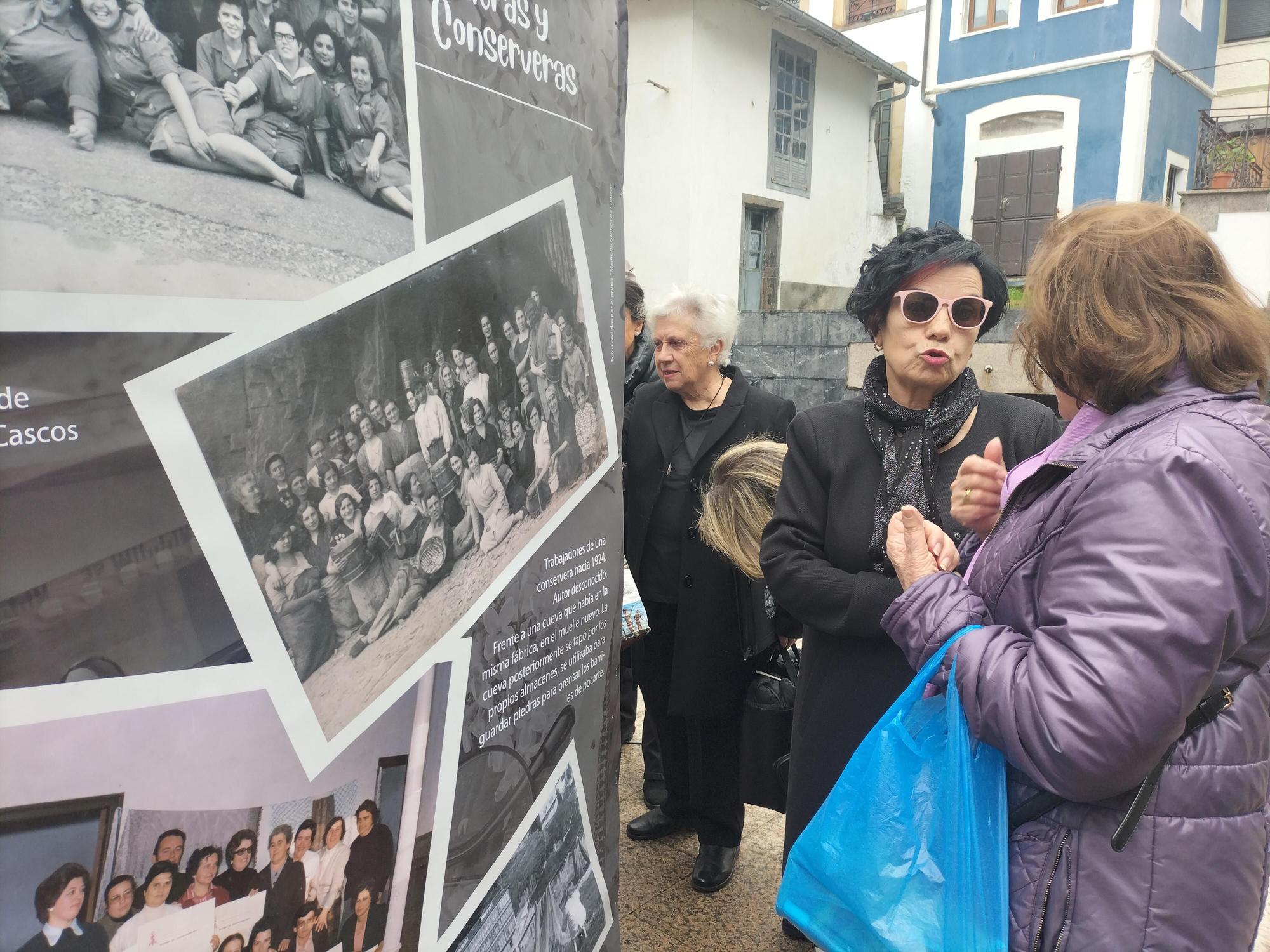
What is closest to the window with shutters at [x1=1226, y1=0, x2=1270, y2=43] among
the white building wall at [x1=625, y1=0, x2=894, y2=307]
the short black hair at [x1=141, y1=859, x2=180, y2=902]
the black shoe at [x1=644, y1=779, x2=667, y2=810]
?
the white building wall at [x1=625, y1=0, x2=894, y2=307]

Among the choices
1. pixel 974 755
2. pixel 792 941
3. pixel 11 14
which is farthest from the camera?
pixel 792 941

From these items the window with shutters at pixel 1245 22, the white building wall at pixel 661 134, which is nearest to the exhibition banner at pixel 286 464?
the white building wall at pixel 661 134

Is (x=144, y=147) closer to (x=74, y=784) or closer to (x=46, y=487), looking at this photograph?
(x=46, y=487)

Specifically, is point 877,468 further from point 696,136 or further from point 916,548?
point 696,136

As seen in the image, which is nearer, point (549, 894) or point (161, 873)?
point (161, 873)

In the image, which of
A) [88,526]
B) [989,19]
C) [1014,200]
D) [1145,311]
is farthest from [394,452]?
[989,19]

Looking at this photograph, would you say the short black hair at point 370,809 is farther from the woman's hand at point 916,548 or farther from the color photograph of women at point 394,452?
the woman's hand at point 916,548

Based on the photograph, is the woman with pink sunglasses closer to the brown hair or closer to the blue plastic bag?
the blue plastic bag

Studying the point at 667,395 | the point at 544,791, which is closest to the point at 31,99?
the point at 544,791

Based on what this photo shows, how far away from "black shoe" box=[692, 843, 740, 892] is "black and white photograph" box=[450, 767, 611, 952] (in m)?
1.05

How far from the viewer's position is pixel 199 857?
3.05 feet

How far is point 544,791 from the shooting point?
5.01ft

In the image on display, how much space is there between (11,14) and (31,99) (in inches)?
2.5

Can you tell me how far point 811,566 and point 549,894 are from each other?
88 cm
